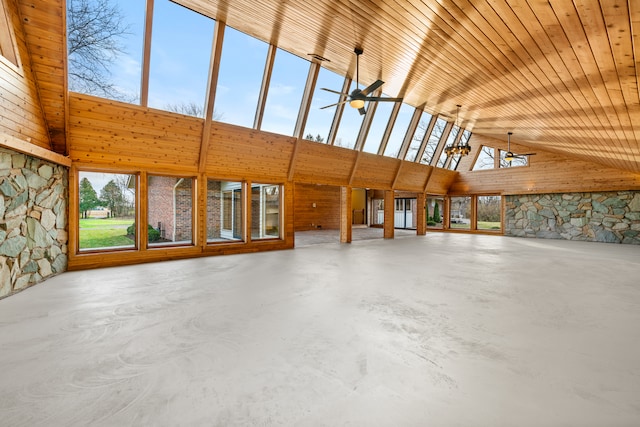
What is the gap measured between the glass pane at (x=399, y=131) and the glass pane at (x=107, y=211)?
767 cm

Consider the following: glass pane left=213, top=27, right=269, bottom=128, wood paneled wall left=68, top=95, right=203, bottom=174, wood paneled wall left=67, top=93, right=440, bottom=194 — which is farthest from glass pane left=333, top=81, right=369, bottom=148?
wood paneled wall left=68, top=95, right=203, bottom=174

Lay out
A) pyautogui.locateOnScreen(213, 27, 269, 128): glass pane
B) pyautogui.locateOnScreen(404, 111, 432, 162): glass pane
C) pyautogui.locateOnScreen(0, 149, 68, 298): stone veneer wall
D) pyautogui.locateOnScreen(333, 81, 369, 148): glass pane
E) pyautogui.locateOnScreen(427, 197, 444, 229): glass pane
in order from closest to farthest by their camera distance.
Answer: pyautogui.locateOnScreen(0, 149, 68, 298): stone veneer wall, pyautogui.locateOnScreen(213, 27, 269, 128): glass pane, pyautogui.locateOnScreen(333, 81, 369, 148): glass pane, pyautogui.locateOnScreen(404, 111, 432, 162): glass pane, pyautogui.locateOnScreen(427, 197, 444, 229): glass pane

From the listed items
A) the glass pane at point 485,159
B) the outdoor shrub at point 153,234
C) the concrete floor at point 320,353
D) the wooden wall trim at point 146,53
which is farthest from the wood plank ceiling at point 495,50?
the glass pane at point 485,159

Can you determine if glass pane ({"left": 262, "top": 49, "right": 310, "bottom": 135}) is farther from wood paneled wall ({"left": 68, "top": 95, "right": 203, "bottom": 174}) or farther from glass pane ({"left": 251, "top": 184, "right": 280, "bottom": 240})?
glass pane ({"left": 251, "top": 184, "right": 280, "bottom": 240})

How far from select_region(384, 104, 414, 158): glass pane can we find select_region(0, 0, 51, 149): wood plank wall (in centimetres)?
839

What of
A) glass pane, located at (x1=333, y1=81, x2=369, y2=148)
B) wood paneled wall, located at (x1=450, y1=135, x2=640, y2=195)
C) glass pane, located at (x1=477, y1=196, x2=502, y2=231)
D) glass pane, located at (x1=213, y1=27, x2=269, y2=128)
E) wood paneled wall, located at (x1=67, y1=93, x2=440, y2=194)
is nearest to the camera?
wood paneled wall, located at (x1=67, y1=93, x2=440, y2=194)

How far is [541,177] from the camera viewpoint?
448 inches

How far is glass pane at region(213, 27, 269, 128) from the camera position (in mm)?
5656

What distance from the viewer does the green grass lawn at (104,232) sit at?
18.8 ft

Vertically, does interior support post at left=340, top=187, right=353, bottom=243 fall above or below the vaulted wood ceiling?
below

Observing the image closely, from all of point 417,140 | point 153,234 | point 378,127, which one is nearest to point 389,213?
point 417,140

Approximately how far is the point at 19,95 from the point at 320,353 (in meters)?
5.34

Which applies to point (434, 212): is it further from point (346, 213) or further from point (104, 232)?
point (104, 232)

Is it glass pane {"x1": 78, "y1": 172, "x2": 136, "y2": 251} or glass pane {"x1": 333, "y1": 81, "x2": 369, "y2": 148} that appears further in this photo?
glass pane {"x1": 333, "y1": 81, "x2": 369, "y2": 148}
